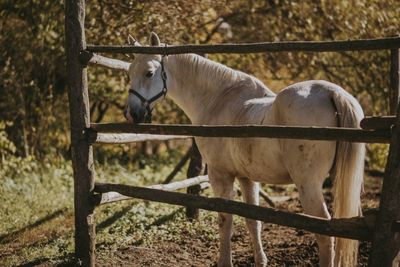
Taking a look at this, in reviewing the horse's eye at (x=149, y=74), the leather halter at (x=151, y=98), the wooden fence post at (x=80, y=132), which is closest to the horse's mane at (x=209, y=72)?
the leather halter at (x=151, y=98)

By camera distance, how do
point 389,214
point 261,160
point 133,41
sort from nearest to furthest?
point 389,214 < point 261,160 < point 133,41

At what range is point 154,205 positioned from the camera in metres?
7.02

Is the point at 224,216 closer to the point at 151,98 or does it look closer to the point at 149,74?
the point at 151,98

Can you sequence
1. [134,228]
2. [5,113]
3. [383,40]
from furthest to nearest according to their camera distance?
[5,113] → [134,228] → [383,40]

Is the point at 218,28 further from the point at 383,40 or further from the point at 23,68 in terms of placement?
the point at 383,40

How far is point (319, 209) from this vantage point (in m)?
3.46

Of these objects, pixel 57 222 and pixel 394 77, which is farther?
pixel 57 222

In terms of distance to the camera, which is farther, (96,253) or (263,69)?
(263,69)

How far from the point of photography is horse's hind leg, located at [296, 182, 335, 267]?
3.46m

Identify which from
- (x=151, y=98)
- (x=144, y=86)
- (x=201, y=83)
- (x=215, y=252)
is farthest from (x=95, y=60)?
(x=215, y=252)

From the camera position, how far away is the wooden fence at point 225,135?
279cm

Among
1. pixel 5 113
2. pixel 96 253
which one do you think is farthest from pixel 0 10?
pixel 96 253

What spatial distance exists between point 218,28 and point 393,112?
700 centimetres

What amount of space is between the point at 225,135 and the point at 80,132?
1461mm
